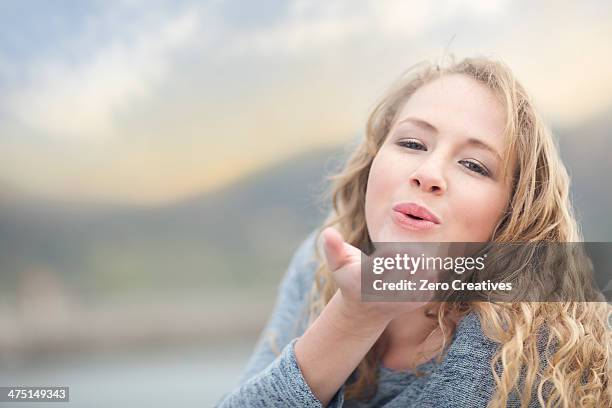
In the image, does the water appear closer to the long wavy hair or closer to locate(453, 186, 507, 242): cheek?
the long wavy hair

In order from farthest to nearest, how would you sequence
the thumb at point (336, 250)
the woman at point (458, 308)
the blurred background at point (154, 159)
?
the blurred background at point (154, 159)
the woman at point (458, 308)
the thumb at point (336, 250)

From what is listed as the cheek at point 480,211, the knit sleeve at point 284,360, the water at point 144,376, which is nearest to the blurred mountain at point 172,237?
the water at point 144,376

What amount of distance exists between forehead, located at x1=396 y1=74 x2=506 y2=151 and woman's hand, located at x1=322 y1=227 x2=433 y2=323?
0.35 m

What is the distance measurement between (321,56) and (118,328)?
1329mm

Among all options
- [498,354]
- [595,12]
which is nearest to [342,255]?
[498,354]

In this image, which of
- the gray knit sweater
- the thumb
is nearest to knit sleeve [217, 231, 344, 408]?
the gray knit sweater

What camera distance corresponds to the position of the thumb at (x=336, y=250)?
794mm

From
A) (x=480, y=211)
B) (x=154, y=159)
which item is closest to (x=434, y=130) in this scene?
(x=480, y=211)

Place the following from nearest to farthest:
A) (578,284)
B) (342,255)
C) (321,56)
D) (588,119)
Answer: (342,255)
(578,284)
(588,119)
(321,56)

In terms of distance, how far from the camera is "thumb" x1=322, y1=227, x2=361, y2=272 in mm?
794

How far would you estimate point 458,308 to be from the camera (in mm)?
1075

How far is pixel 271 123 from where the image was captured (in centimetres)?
231

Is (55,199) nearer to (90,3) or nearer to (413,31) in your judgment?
A: (90,3)

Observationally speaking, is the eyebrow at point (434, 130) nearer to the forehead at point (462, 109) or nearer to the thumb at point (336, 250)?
the forehead at point (462, 109)
